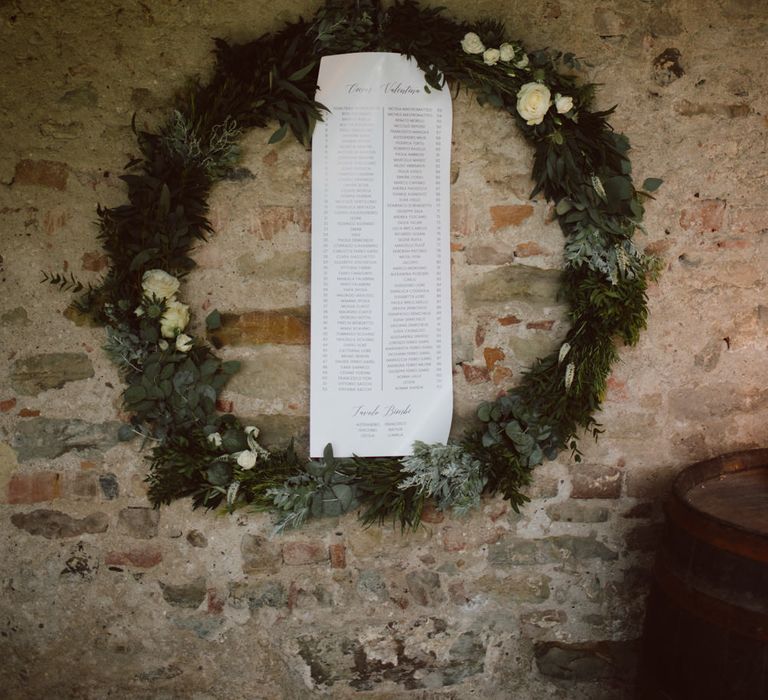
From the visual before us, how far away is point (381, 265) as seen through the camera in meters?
2.02

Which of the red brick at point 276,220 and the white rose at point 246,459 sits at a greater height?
the red brick at point 276,220

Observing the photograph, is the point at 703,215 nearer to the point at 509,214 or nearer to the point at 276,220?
the point at 509,214

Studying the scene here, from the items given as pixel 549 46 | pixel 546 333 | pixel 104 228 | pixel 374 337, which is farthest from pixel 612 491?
pixel 104 228

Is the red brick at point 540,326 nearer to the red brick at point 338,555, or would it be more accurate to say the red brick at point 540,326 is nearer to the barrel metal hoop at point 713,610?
the barrel metal hoop at point 713,610

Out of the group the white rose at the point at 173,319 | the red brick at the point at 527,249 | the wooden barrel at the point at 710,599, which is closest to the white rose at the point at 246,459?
the white rose at the point at 173,319

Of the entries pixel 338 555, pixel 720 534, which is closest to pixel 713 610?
pixel 720 534

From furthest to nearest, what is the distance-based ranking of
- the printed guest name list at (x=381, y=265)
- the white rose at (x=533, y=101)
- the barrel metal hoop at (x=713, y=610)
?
the printed guest name list at (x=381, y=265)
the white rose at (x=533, y=101)
the barrel metal hoop at (x=713, y=610)

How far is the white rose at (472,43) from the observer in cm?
190

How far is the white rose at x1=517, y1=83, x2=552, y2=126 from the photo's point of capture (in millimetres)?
1883

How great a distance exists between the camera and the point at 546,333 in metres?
2.07

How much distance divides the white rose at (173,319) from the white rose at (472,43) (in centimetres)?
117

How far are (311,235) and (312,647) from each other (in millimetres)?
1349

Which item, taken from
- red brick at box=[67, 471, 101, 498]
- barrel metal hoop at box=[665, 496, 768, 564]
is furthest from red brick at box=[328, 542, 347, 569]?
barrel metal hoop at box=[665, 496, 768, 564]

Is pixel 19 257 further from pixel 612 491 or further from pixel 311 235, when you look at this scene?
pixel 612 491
